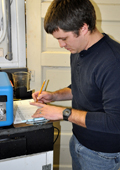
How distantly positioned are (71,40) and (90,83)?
0.73ft

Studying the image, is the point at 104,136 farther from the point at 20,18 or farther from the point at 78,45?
the point at 20,18

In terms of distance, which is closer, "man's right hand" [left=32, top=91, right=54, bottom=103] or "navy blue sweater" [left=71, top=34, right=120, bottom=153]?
"navy blue sweater" [left=71, top=34, right=120, bottom=153]

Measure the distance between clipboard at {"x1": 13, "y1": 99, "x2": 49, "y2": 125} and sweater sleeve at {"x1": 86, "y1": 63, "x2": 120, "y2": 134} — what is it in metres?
0.27

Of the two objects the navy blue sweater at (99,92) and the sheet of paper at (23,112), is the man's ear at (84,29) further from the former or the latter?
the sheet of paper at (23,112)

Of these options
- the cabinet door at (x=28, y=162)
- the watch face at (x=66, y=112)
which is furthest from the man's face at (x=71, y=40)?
the cabinet door at (x=28, y=162)

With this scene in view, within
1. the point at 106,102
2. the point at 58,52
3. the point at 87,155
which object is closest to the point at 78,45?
the point at 106,102

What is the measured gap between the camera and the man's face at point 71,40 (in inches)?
33.4

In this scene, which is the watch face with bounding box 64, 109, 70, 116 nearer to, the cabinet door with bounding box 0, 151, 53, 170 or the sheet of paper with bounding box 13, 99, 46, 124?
the sheet of paper with bounding box 13, 99, 46, 124

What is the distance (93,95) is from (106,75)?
14 centimetres

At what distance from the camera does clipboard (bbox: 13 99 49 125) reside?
35.2 inches

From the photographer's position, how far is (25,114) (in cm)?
96

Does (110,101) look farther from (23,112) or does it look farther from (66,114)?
(23,112)

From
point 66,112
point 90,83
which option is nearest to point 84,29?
point 90,83

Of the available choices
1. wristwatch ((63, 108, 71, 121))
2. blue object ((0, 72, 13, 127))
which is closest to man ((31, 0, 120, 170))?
wristwatch ((63, 108, 71, 121))
